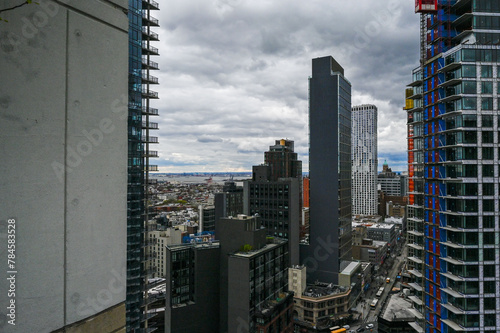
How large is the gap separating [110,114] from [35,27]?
1.05 metres

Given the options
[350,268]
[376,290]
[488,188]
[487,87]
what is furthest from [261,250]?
[376,290]

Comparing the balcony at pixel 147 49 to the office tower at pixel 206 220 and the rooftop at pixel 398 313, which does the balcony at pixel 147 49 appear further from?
the office tower at pixel 206 220

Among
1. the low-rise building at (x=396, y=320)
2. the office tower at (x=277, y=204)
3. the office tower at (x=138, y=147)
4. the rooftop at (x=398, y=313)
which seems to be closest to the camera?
the office tower at (x=138, y=147)

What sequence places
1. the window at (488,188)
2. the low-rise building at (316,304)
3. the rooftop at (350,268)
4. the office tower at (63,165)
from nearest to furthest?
the office tower at (63,165) → the window at (488,188) → the low-rise building at (316,304) → the rooftop at (350,268)

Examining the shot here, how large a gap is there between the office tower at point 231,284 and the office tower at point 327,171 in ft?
118

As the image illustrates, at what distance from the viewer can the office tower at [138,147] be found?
129 ft

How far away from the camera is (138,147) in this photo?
1604 inches

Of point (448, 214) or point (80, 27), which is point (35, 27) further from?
point (448, 214)

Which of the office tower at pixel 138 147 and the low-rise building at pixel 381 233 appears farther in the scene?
the low-rise building at pixel 381 233

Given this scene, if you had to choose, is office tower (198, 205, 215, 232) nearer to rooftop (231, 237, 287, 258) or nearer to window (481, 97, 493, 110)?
rooftop (231, 237, 287, 258)

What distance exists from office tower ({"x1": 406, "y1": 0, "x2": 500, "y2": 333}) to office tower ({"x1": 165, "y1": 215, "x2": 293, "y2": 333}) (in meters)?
19.8

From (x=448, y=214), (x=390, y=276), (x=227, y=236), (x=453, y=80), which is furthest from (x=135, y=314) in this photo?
(x=390, y=276)

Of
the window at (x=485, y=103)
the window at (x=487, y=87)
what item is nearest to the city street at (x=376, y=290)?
the window at (x=485, y=103)

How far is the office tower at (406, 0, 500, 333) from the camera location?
3300 centimetres
